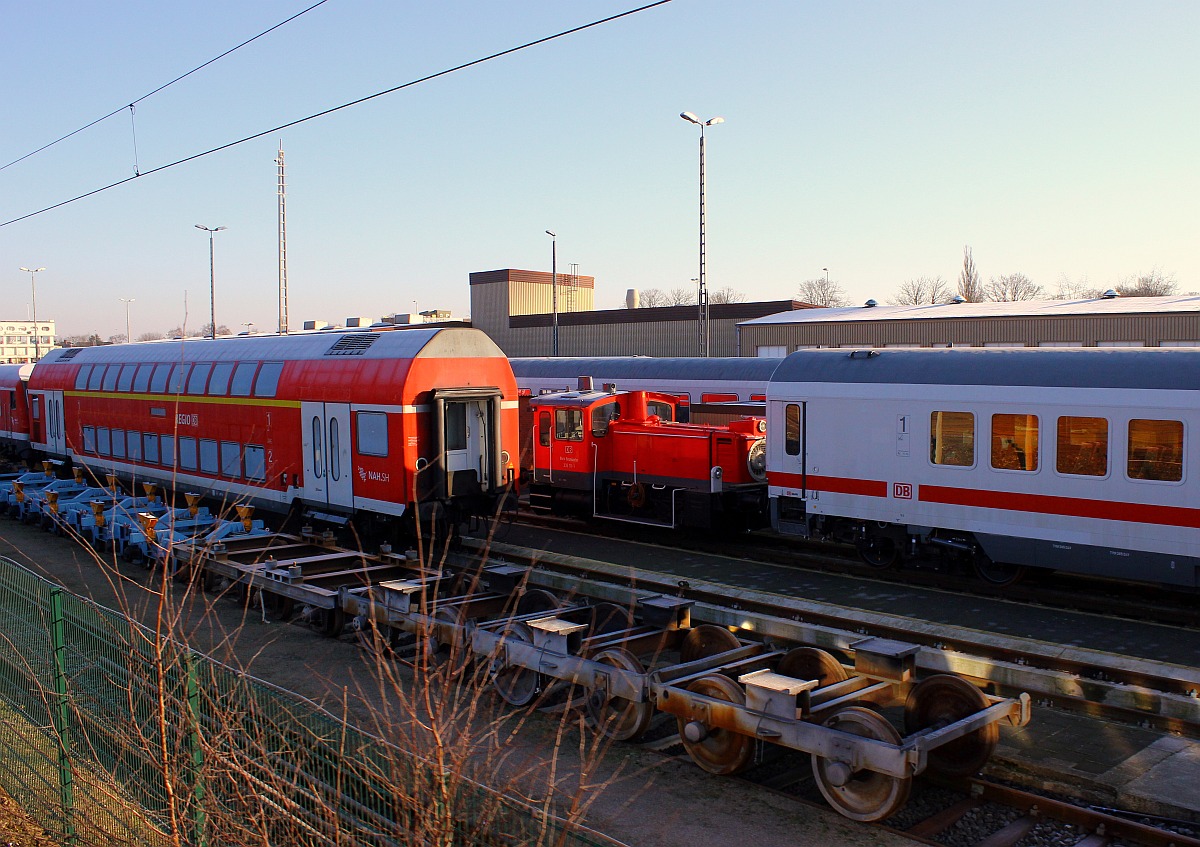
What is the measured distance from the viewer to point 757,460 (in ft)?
57.8

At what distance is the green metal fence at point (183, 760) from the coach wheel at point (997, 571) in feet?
31.9

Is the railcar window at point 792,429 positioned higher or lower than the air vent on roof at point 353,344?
lower

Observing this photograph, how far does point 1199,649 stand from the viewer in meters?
10.9

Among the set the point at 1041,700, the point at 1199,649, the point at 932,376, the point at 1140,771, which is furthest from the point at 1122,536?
the point at 1140,771

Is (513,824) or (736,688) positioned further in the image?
Answer: (736,688)

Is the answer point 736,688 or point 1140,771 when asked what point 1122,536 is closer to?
point 1140,771

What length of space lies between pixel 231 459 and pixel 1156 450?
15296 millimetres

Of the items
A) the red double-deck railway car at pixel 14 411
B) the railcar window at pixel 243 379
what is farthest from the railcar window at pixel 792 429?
the red double-deck railway car at pixel 14 411

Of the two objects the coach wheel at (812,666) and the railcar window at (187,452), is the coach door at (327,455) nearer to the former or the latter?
the railcar window at (187,452)

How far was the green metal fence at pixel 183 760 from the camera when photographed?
4.60m

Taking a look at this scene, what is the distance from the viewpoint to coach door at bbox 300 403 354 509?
15.8m

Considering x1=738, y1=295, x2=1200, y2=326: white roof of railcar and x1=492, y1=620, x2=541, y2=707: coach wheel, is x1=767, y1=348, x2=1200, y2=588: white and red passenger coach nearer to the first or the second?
x1=492, y1=620, x2=541, y2=707: coach wheel

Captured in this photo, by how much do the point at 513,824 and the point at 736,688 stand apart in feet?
7.46

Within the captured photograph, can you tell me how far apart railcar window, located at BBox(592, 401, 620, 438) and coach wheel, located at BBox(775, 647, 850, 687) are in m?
10.8
